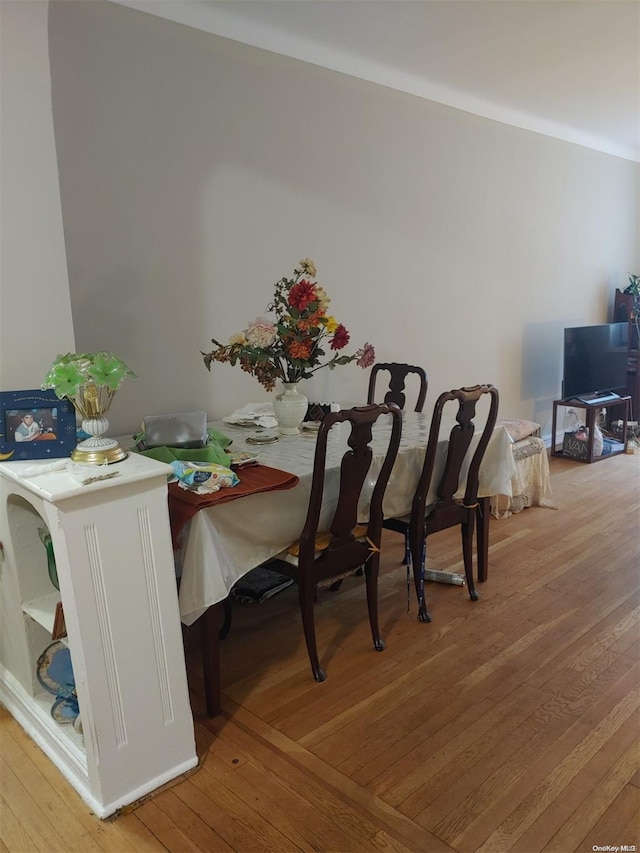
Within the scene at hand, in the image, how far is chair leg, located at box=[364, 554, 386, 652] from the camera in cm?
249

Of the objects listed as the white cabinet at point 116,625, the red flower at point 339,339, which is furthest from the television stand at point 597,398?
the white cabinet at point 116,625

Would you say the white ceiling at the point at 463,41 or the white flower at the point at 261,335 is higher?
the white ceiling at the point at 463,41

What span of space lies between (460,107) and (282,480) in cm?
326

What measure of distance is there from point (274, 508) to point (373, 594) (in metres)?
0.59

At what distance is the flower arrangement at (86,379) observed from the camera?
1.73 m

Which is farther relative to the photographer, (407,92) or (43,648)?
(407,92)

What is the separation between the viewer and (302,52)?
3.31 m

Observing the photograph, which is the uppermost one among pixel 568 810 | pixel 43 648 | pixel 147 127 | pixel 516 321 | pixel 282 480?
pixel 147 127

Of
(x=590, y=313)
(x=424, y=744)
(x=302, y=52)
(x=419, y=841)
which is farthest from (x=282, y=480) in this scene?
(x=590, y=313)

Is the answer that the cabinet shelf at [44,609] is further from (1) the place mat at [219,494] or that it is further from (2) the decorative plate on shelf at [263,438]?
(2) the decorative plate on shelf at [263,438]

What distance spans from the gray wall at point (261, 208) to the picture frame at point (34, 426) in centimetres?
91

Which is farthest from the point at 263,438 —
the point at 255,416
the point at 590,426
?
the point at 590,426

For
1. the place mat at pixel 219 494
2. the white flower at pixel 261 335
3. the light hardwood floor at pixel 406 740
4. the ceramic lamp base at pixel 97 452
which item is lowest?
the light hardwood floor at pixel 406 740

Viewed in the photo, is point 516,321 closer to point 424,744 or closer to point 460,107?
point 460,107
